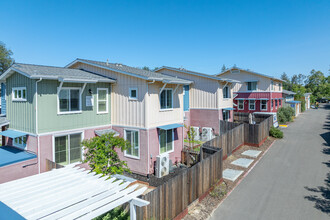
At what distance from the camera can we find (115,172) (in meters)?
8.02

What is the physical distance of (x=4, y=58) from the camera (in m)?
46.0

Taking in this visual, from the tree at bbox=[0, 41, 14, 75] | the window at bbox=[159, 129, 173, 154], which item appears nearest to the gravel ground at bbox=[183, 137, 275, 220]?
the window at bbox=[159, 129, 173, 154]

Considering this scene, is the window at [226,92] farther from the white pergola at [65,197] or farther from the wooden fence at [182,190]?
the white pergola at [65,197]

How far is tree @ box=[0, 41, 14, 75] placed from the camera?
45662 mm

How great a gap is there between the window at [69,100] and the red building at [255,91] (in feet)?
76.8

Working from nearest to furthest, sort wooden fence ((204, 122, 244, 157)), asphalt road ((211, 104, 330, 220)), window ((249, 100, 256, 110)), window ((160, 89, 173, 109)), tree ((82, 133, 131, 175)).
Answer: asphalt road ((211, 104, 330, 220)) → tree ((82, 133, 131, 175)) → window ((160, 89, 173, 109)) → wooden fence ((204, 122, 244, 157)) → window ((249, 100, 256, 110))

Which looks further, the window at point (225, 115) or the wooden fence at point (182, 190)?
the window at point (225, 115)

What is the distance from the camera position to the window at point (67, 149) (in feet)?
33.8

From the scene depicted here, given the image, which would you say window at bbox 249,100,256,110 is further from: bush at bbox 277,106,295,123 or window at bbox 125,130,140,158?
window at bbox 125,130,140,158

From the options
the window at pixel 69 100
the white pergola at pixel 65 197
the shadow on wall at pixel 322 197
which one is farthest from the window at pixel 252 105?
the white pergola at pixel 65 197

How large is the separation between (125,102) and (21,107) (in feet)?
17.8

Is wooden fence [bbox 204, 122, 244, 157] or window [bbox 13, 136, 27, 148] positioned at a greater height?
window [bbox 13, 136, 27, 148]

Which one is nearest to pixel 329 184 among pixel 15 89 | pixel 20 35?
pixel 15 89

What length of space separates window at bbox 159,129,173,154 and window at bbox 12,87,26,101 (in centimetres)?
758
